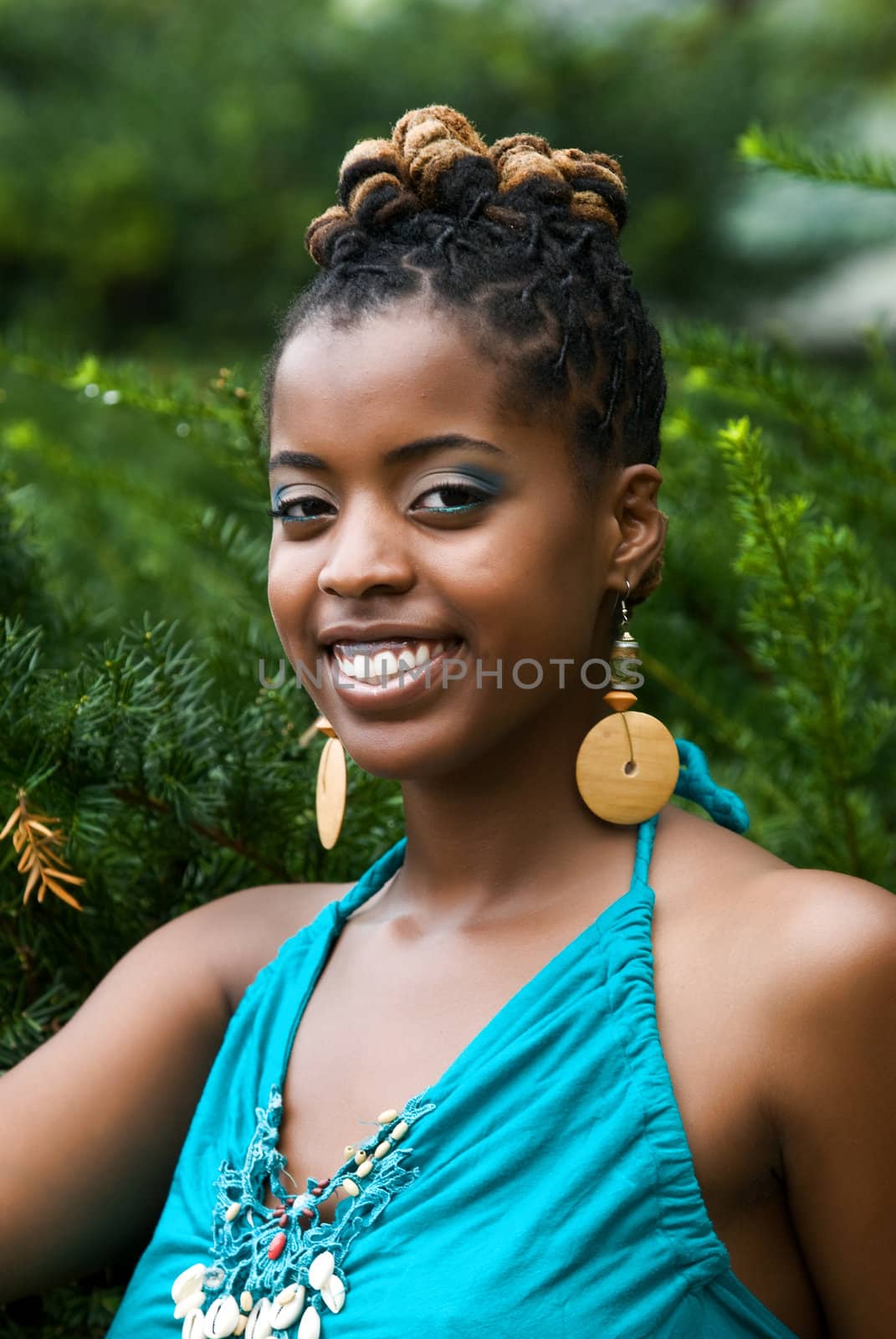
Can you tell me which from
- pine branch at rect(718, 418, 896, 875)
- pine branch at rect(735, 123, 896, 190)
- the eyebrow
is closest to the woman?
the eyebrow

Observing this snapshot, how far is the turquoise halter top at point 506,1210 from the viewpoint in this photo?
1.11 meters

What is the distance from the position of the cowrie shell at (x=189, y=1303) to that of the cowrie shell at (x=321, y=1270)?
0.12 metres

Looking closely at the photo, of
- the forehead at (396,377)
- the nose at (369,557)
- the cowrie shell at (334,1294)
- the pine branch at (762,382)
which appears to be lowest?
→ the cowrie shell at (334,1294)

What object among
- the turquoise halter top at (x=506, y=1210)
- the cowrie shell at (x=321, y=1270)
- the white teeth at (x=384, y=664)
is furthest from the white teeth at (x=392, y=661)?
the cowrie shell at (x=321, y=1270)

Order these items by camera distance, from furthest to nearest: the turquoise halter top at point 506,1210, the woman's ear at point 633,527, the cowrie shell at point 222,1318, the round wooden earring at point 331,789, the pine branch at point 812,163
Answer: the pine branch at point 812,163 → the round wooden earring at point 331,789 → the woman's ear at point 633,527 → the cowrie shell at point 222,1318 → the turquoise halter top at point 506,1210

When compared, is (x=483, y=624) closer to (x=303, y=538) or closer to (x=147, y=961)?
(x=303, y=538)

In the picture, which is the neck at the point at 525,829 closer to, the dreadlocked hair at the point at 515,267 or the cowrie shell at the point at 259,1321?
the dreadlocked hair at the point at 515,267

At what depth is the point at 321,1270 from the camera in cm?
121

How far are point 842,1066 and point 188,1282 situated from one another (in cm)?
58

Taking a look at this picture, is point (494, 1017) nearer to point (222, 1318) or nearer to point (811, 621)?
point (222, 1318)

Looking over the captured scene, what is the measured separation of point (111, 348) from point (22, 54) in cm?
138

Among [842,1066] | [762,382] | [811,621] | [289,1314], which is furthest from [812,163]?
[289,1314]

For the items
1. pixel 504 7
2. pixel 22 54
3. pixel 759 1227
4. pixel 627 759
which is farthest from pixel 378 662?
pixel 22 54

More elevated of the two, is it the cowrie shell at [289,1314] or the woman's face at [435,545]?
the woman's face at [435,545]
